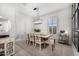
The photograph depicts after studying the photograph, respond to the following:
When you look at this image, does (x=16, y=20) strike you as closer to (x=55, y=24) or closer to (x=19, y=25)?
(x=19, y=25)

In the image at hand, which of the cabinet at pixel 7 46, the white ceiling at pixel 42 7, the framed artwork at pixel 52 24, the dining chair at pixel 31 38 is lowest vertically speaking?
the cabinet at pixel 7 46

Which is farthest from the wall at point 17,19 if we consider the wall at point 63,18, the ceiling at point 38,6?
the wall at point 63,18

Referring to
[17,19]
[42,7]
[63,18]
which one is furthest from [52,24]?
[17,19]

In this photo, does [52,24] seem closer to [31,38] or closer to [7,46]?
[31,38]

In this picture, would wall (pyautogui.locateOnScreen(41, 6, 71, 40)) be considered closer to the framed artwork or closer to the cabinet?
the framed artwork

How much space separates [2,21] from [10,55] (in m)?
0.65

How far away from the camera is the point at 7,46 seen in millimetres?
1633

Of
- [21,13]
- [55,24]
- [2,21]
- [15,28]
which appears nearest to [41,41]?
[55,24]

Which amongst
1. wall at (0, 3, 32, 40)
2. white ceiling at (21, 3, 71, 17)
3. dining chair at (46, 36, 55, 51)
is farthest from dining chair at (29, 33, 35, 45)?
white ceiling at (21, 3, 71, 17)

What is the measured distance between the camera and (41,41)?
1.67 meters

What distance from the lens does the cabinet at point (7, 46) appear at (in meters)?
1.61

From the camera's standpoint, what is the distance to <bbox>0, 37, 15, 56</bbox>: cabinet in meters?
1.61

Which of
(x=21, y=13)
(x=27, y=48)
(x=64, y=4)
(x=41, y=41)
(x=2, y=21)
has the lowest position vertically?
(x=27, y=48)

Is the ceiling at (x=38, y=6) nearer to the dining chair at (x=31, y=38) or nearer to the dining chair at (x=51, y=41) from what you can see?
the dining chair at (x=31, y=38)
